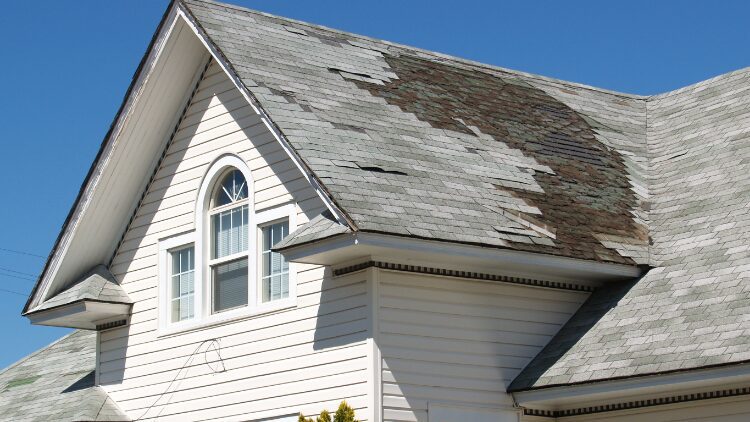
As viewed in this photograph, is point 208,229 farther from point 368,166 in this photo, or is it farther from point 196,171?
point 368,166

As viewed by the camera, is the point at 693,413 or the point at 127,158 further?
the point at 127,158

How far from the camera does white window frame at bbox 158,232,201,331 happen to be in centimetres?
1880

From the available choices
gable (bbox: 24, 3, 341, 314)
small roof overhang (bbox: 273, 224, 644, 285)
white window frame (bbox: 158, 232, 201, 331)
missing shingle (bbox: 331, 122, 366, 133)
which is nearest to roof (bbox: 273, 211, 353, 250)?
small roof overhang (bbox: 273, 224, 644, 285)

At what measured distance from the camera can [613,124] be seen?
74.3ft

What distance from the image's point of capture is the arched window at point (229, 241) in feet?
59.7

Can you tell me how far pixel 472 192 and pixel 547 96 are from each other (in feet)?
19.6

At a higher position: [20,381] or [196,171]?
[196,171]

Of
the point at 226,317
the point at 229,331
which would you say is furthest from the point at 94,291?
the point at 229,331

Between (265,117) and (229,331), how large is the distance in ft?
9.55

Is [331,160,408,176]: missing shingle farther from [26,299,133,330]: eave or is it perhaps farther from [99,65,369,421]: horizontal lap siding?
[26,299,133,330]: eave

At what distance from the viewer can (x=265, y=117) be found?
17.0 meters

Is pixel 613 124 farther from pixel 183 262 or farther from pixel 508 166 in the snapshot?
pixel 183 262

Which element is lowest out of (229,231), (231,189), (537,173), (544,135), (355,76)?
(229,231)

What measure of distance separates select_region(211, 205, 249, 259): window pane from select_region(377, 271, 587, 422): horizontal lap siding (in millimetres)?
2970
